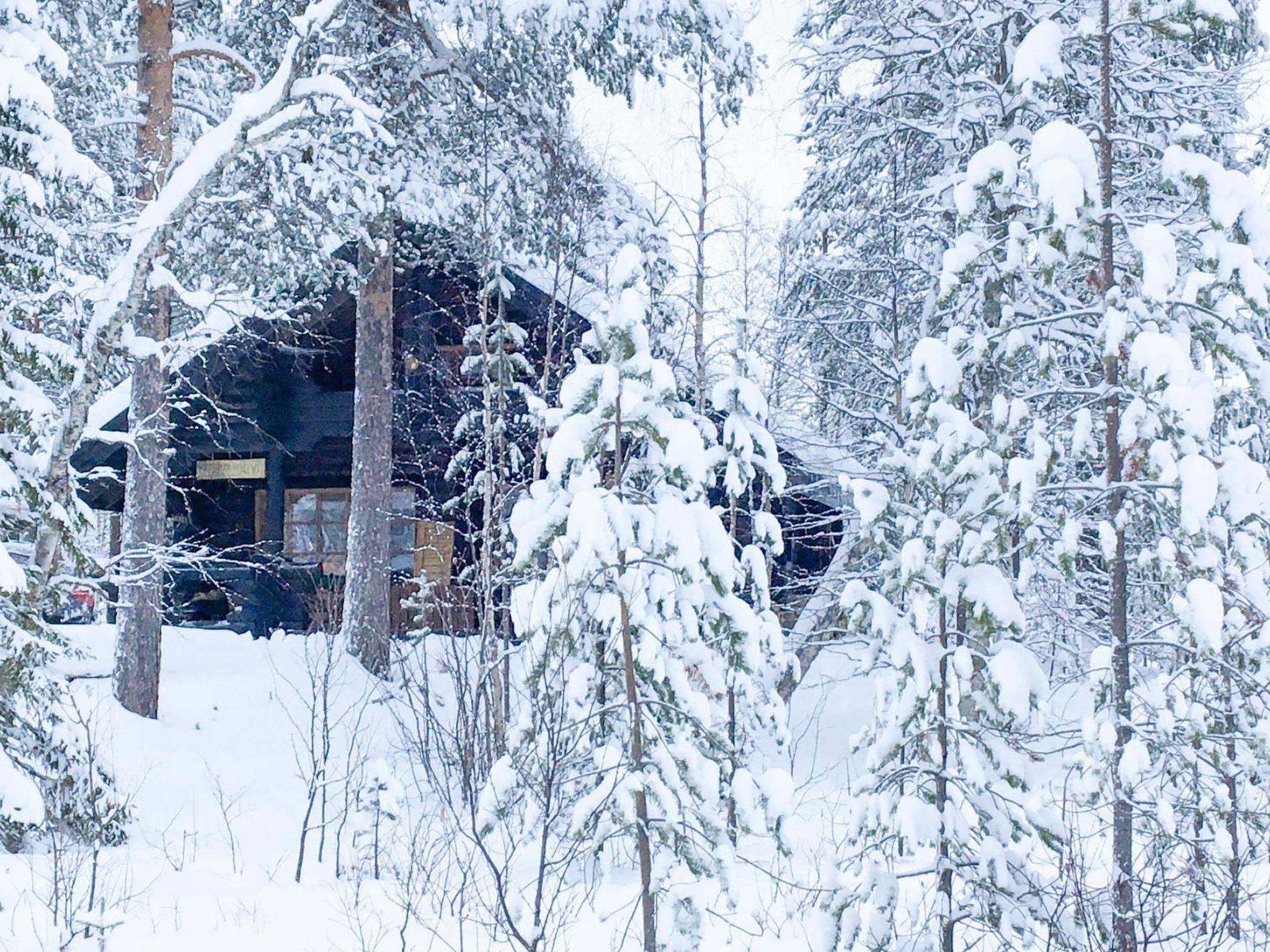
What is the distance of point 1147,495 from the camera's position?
17.3ft

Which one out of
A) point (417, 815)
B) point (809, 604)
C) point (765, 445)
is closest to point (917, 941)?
point (765, 445)

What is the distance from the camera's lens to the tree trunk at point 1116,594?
5.12 metres

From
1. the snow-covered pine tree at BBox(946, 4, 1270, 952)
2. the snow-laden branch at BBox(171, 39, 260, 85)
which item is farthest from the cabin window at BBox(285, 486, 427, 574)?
the snow-covered pine tree at BBox(946, 4, 1270, 952)

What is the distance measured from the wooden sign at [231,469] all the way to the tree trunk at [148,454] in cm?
675

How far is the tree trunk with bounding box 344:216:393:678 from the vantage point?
13.6 m

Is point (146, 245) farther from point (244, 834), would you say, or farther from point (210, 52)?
point (210, 52)

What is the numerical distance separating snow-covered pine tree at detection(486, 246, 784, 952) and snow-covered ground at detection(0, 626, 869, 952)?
498mm

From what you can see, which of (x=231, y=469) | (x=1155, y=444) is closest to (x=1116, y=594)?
(x=1155, y=444)

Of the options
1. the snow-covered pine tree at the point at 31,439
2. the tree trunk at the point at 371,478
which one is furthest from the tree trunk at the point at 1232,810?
the tree trunk at the point at 371,478

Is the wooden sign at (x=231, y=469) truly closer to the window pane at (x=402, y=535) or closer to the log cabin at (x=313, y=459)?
the log cabin at (x=313, y=459)

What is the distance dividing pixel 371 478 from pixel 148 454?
2796 mm

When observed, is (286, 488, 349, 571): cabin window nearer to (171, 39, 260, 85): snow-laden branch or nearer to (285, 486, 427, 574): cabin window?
(285, 486, 427, 574): cabin window

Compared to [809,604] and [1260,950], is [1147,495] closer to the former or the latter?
[1260,950]

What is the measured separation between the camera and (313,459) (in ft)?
62.8
